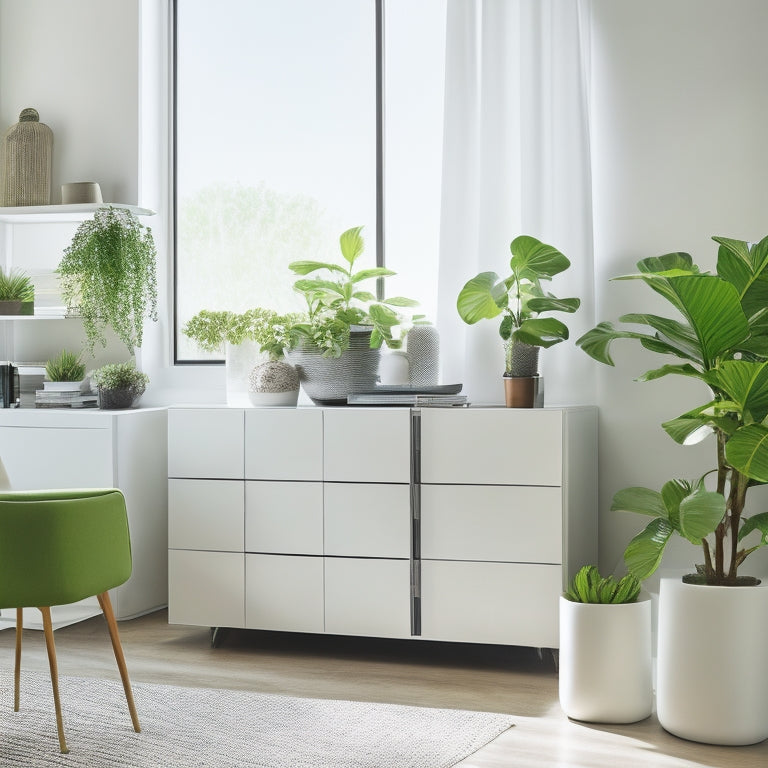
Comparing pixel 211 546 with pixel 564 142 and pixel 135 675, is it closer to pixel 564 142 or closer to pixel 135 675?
pixel 135 675

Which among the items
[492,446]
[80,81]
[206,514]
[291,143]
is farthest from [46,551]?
[80,81]

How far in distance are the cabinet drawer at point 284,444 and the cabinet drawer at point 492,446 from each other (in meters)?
0.36

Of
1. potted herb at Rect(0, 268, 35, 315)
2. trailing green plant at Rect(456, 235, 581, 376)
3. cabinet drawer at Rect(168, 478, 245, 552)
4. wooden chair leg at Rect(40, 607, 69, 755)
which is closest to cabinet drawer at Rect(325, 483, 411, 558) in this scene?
cabinet drawer at Rect(168, 478, 245, 552)

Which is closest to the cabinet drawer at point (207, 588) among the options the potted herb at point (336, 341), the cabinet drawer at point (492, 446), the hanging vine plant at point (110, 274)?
the potted herb at point (336, 341)

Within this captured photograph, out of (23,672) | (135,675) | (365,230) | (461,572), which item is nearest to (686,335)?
(461,572)

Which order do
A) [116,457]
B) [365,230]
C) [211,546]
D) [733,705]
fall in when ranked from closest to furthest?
[733,705]
[211,546]
[116,457]
[365,230]

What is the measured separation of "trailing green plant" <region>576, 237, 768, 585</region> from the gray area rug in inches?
26.7

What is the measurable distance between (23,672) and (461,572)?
1381 millimetres

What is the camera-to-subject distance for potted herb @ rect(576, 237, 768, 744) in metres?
2.30

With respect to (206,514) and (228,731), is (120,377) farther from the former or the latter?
(228,731)

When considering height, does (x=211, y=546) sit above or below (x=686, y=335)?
below

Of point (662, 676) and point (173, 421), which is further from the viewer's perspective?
point (173, 421)

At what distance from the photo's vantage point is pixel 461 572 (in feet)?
9.78

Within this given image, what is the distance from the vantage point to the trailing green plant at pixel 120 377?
12.0 ft
